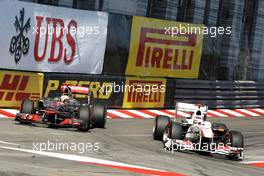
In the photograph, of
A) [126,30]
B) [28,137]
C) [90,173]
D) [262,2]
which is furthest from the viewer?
[262,2]

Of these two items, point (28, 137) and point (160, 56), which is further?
point (160, 56)

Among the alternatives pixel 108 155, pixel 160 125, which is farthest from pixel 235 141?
pixel 108 155

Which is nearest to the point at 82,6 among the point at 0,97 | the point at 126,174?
the point at 0,97

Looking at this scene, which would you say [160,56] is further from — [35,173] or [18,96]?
[35,173]

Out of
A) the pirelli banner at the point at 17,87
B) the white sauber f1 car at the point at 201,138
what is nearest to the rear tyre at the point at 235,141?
the white sauber f1 car at the point at 201,138

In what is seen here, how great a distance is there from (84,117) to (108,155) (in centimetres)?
342

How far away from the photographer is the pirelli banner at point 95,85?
18594 millimetres

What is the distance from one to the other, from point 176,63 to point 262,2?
7.88 metres

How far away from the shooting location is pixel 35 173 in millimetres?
Result: 9117

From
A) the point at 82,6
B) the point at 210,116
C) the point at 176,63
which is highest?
the point at 82,6

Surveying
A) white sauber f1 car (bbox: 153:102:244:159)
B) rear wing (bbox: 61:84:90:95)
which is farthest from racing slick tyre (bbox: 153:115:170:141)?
rear wing (bbox: 61:84:90:95)

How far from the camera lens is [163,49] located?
853 inches

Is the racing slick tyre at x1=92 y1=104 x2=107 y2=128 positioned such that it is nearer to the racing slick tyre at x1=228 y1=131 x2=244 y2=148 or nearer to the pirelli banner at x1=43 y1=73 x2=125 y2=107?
the pirelli banner at x1=43 y1=73 x2=125 y2=107

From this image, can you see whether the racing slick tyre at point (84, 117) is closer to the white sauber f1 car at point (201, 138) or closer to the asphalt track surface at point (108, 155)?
the asphalt track surface at point (108, 155)
